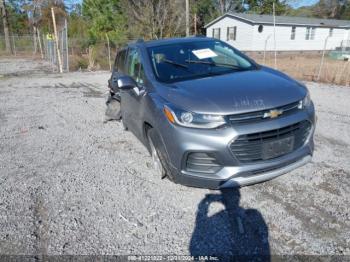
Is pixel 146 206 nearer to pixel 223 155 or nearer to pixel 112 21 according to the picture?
pixel 223 155

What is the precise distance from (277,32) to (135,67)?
27.3 metres

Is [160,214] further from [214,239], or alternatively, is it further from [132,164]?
[132,164]

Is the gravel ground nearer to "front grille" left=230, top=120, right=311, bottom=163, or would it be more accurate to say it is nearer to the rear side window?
"front grille" left=230, top=120, right=311, bottom=163

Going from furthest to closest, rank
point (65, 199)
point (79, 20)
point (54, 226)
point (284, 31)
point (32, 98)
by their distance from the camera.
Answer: point (79, 20), point (284, 31), point (32, 98), point (65, 199), point (54, 226)

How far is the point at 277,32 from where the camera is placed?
92.3ft

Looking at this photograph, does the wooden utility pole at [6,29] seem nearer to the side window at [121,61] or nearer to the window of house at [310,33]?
the window of house at [310,33]

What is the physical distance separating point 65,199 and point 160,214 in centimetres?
116

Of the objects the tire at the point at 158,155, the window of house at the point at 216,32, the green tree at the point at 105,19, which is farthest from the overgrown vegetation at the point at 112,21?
the tire at the point at 158,155

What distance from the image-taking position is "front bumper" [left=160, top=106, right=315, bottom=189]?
8.91ft

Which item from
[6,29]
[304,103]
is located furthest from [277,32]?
[6,29]

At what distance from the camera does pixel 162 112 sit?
311 cm

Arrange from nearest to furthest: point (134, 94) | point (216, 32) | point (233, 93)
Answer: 1. point (233, 93)
2. point (134, 94)
3. point (216, 32)

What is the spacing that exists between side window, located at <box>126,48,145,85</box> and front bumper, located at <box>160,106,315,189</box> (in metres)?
1.20

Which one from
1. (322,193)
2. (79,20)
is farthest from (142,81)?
(79,20)
